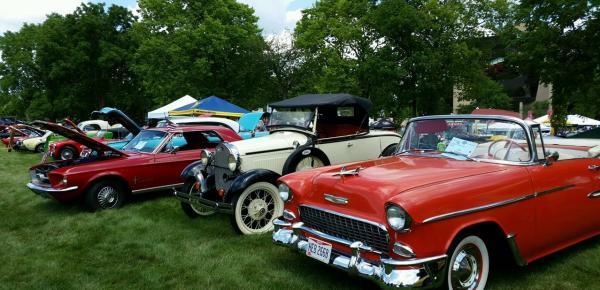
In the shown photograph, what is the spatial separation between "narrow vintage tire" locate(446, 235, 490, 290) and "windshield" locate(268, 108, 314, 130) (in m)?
4.19

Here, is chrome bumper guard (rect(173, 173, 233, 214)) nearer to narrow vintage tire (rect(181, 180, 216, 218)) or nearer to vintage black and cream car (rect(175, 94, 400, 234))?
vintage black and cream car (rect(175, 94, 400, 234))

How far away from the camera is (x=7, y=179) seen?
1209cm

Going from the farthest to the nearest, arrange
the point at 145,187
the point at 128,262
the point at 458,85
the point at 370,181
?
the point at 458,85, the point at 145,187, the point at 128,262, the point at 370,181

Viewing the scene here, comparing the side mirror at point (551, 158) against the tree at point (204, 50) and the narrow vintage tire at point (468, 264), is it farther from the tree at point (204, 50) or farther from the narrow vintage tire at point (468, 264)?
the tree at point (204, 50)

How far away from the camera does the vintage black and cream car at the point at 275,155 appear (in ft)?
20.2

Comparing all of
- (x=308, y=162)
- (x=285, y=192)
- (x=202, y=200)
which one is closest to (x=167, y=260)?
(x=202, y=200)

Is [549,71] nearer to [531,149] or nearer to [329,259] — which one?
[531,149]

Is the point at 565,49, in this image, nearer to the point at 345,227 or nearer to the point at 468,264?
the point at 468,264

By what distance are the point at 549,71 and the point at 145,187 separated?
11.3m

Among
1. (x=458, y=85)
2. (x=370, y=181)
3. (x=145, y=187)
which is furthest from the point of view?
(x=458, y=85)

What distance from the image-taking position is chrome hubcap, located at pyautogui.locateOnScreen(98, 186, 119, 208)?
26.1 ft

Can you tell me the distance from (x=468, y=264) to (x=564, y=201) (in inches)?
54.9

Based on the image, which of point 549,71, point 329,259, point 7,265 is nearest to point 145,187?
point 7,265

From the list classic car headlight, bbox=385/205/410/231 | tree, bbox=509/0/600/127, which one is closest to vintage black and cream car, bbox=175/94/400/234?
classic car headlight, bbox=385/205/410/231
